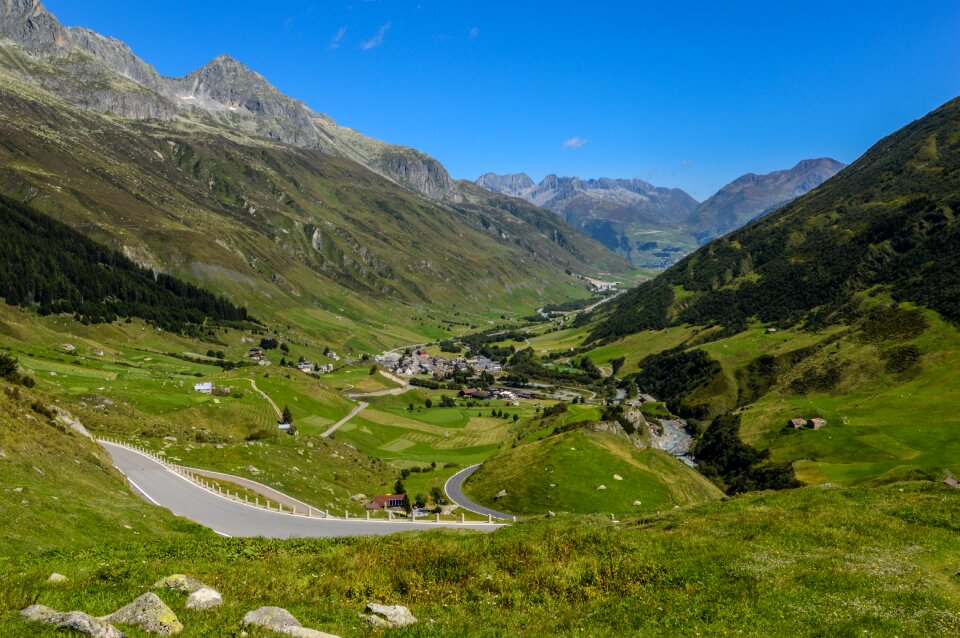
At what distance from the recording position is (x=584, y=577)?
24.3 m

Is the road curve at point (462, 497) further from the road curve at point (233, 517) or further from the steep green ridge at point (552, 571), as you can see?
the steep green ridge at point (552, 571)

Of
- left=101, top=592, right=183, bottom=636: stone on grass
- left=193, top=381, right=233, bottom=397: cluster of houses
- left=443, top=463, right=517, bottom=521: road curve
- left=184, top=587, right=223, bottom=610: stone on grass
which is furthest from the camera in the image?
left=193, top=381, right=233, bottom=397: cluster of houses

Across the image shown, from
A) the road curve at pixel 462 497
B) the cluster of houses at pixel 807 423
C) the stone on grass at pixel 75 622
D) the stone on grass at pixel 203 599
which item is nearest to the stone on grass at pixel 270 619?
the stone on grass at pixel 203 599

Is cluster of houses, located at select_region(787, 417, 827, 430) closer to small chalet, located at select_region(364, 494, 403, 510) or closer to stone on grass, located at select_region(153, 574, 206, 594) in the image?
small chalet, located at select_region(364, 494, 403, 510)

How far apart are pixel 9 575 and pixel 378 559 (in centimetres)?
1415

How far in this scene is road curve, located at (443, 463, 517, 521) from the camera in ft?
270

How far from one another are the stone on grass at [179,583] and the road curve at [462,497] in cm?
5637

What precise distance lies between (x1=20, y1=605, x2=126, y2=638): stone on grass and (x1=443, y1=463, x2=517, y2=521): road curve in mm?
61645

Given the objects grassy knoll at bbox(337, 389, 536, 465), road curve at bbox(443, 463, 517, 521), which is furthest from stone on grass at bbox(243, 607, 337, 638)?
grassy knoll at bbox(337, 389, 536, 465)

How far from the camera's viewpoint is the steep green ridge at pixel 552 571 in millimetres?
18406

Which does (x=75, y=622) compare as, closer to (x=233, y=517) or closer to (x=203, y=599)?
(x=203, y=599)

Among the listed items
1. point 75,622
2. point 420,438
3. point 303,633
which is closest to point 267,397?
point 420,438

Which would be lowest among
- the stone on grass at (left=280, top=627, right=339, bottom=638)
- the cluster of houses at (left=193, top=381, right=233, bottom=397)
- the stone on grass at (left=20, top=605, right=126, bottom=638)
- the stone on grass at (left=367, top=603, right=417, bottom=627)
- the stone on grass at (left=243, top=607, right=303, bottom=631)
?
the stone on grass at (left=367, top=603, right=417, bottom=627)

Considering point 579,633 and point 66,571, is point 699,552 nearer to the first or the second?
point 579,633
